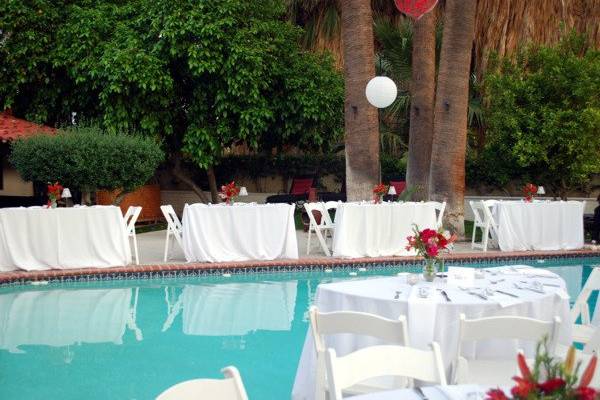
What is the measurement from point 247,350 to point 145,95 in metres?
12.1

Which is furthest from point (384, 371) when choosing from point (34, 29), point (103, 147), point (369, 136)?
point (34, 29)

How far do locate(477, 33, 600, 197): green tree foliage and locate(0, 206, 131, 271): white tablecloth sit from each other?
9.78 metres

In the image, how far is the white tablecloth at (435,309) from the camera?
4.37 metres

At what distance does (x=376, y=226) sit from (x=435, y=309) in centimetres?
763

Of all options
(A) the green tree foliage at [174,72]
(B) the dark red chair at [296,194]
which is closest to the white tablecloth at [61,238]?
(A) the green tree foliage at [174,72]

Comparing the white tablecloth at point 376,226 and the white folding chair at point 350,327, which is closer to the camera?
the white folding chair at point 350,327

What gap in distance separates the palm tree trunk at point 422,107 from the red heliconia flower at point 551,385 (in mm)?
13384

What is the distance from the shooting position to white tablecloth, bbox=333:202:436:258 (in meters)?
11.8

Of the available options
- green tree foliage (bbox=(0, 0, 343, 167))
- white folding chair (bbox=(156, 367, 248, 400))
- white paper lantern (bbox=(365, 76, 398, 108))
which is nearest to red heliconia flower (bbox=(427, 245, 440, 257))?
white folding chair (bbox=(156, 367, 248, 400))

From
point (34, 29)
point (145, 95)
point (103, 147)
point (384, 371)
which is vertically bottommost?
point (384, 371)

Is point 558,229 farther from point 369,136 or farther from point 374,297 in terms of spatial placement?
point 374,297

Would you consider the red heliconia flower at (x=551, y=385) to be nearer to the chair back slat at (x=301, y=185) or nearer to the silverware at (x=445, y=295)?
the silverware at (x=445, y=295)

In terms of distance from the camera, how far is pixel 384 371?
2.96m

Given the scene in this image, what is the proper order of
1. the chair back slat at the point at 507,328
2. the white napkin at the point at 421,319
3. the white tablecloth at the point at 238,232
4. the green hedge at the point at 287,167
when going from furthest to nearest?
1. the green hedge at the point at 287,167
2. the white tablecloth at the point at 238,232
3. the white napkin at the point at 421,319
4. the chair back slat at the point at 507,328
